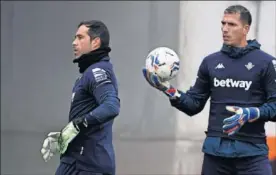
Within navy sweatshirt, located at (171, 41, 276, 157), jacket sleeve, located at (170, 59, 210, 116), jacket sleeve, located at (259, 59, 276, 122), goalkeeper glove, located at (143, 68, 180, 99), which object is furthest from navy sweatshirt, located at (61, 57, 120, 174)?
jacket sleeve, located at (259, 59, 276, 122)

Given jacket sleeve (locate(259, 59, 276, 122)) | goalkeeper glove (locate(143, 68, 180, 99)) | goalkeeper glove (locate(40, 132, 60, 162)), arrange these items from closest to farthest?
jacket sleeve (locate(259, 59, 276, 122))
goalkeeper glove (locate(40, 132, 60, 162))
goalkeeper glove (locate(143, 68, 180, 99))

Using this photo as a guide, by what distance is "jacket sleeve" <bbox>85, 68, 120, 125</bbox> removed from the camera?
14.4ft

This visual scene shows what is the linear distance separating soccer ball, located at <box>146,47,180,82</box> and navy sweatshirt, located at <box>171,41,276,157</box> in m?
0.28

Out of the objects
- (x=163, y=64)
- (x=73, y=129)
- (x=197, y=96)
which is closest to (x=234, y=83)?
(x=197, y=96)

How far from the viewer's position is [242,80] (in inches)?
181

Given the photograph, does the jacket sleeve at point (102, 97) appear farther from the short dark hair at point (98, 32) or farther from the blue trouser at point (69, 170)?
the blue trouser at point (69, 170)

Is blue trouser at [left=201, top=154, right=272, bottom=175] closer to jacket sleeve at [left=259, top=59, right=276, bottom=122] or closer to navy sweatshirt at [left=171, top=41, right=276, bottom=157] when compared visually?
navy sweatshirt at [left=171, top=41, right=276, bottom=157]

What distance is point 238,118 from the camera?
174 inches

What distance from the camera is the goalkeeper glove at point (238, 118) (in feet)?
14.5

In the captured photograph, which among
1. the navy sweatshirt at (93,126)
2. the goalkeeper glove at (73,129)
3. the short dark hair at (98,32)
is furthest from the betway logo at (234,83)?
the goalkeeper glove at (73,129)

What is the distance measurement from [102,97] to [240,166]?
39.2 inches

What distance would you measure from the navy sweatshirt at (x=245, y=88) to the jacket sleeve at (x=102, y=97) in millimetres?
675

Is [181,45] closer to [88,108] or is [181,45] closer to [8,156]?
[8,156]

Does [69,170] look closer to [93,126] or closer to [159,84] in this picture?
[93,126]
